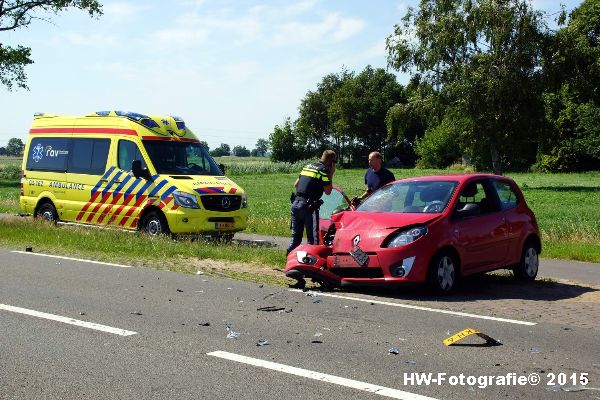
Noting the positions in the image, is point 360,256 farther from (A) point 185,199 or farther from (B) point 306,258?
(A) point 185,199

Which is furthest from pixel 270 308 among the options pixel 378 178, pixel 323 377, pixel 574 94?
pixel 574 94

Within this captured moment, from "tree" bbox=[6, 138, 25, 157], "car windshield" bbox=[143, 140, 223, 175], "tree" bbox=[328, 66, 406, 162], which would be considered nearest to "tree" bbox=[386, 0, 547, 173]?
"car windshield" bbox=[143, 140, 223, 175]

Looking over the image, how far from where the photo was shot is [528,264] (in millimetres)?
11133

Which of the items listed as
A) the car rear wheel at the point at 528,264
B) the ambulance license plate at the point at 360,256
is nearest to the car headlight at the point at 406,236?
the ambulance license plate at the point at 360,256

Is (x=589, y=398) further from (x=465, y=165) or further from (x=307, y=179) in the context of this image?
(x=465, y=165)

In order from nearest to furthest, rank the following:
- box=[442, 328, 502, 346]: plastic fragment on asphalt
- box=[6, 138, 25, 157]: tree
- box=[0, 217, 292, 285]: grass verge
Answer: box=[442, 328, 502, 346]: plastic fragment on asphalt < box=[0, 217, 292, 285]: grass verge < box=[6, 138, 25, 157]: tree

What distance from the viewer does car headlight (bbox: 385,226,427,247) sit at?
9.36 meters

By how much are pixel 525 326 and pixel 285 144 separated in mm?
114534

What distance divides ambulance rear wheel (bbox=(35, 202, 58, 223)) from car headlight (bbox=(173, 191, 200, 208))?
→ 4172 millimetres

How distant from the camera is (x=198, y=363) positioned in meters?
6.08

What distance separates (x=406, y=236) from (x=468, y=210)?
1080mm

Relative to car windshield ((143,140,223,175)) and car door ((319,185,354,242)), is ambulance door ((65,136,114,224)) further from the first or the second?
car door ((319,185,354,242))

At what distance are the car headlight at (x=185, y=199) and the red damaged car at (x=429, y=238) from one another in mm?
5269

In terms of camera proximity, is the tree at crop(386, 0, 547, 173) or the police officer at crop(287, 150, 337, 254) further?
the tree at crop(386, 0, 547, 173)
